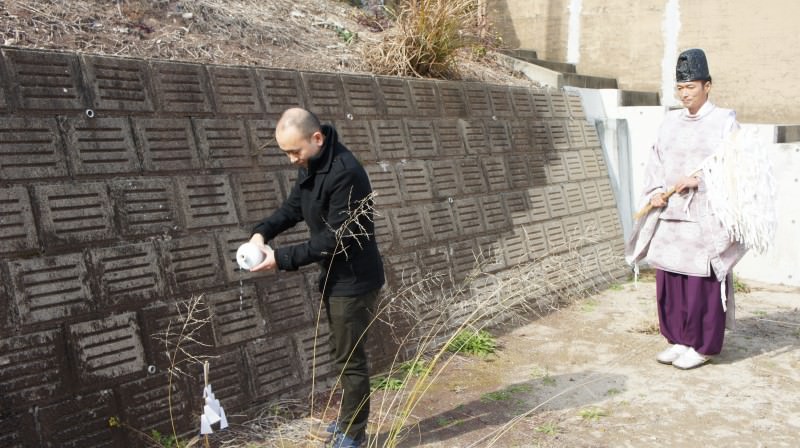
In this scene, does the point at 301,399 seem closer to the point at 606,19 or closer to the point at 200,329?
the point at 200,329

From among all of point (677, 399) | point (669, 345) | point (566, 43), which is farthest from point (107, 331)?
point (566, 43)

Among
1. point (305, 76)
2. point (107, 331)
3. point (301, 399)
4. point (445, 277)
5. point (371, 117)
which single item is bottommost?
point (301, 399)

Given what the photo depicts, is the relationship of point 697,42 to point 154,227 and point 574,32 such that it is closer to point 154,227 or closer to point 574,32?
point 574,32

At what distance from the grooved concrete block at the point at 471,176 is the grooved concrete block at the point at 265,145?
191 cm

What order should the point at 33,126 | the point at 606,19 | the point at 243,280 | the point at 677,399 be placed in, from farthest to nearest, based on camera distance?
1. the point at 606,19
2. the point at 677,399
3. the point at 243,280
4. the point at 33,126

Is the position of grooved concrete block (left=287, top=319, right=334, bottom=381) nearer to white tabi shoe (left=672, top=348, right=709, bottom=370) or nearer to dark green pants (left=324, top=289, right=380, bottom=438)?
dark green pants (left=324, top=289, right=380, bottom=438)

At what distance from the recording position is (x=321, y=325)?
4.41 metres

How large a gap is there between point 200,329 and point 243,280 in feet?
1.33

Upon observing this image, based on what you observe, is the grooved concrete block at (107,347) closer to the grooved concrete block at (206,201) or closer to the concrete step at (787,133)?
the grooved concrete block at (206,201)

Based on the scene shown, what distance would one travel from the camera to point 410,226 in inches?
207

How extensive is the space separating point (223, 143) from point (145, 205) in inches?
26.5

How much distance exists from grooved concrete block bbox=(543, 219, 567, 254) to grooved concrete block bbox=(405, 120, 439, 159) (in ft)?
5.28

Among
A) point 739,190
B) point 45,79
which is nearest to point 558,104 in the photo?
point 739,190

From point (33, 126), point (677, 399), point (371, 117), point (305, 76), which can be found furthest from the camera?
point (371, 117)
